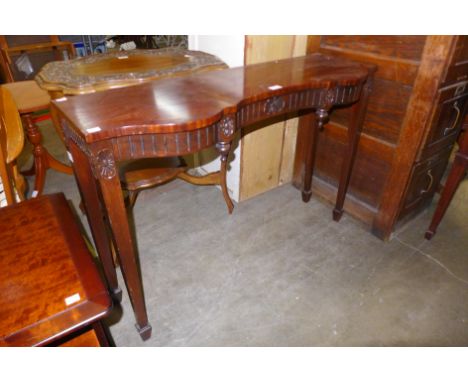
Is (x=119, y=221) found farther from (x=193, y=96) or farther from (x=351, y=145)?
(x=351, y=145)

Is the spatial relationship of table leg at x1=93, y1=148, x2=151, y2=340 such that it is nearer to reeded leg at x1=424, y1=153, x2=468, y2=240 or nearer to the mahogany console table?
the mahogany console table

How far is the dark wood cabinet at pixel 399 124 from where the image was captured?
146cm

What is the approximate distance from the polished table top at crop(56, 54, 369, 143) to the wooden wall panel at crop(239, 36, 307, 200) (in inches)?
7.7

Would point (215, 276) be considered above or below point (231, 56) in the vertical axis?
below

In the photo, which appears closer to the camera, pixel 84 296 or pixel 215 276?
pixel 84 296

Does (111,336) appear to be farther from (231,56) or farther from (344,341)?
(231,56)

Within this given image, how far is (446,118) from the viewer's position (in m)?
1.64

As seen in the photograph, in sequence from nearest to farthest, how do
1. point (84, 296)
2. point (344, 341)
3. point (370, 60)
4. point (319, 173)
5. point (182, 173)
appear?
point (84, 296) → point (344, 341) → point (370, 60) → point (182, 173) → point (319, 173)

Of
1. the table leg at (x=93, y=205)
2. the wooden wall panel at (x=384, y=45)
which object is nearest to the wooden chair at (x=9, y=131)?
the table leg at (x=93, y=205)

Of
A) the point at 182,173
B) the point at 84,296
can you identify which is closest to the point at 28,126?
the point at 182,173

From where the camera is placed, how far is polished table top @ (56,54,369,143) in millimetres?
978

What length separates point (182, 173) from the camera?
6.68 feet

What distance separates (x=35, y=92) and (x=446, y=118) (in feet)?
7.74
